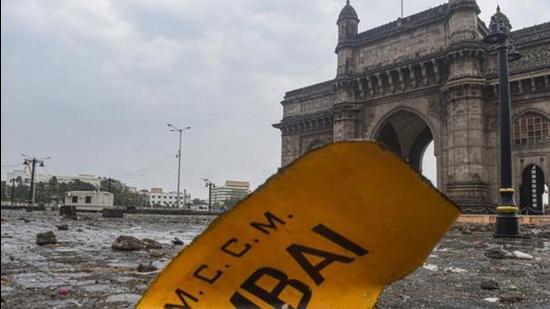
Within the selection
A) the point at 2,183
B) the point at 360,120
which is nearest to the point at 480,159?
the point at 360,120

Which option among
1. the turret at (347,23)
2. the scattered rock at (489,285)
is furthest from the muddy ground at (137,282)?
the turret at (347,23)

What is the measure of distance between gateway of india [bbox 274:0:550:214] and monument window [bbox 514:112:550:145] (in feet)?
0.15

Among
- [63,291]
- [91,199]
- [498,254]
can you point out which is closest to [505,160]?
[498,254]

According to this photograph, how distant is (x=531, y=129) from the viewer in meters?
23.7

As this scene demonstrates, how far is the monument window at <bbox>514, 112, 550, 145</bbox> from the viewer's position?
23.2m

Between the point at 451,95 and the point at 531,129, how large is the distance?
4210 mm

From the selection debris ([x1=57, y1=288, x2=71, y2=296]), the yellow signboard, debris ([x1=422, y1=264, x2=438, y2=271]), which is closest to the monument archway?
debris ([x1=422, y1=264, x2=438, y2=271])

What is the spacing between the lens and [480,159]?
24.3 m

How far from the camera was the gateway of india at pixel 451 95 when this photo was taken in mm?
23625

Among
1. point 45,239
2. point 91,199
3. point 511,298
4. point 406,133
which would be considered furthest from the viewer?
point 91,199

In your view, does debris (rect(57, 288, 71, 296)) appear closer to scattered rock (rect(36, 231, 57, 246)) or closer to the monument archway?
scattered rock (rect(36, 231, 57, 246))

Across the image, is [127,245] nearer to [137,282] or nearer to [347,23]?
[137,282]

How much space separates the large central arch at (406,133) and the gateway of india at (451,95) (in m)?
0.09

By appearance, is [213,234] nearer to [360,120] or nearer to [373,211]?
[373,211]
